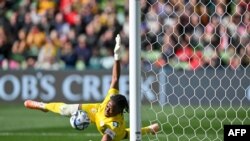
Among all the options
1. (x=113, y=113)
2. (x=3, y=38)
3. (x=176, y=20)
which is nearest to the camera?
(x=113, y=113)

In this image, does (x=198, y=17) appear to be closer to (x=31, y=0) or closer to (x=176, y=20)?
(x=176, y=20)

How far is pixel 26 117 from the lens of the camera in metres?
15.4

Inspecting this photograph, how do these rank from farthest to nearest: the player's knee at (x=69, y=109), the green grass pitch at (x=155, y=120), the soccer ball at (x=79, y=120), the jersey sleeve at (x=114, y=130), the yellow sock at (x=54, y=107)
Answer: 1. the green grass pitch at (x=155, y=120)
2. the yellow sock at (x=54, y=107)
3. the player's knee at (x=69, y=109)
4. the soccer ball at (x=79, y=120)
5. the jersey sleeve at (x=114, y=130)

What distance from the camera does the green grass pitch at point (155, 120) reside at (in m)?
12.8

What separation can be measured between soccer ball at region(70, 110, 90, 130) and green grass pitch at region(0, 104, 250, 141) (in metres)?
1.86

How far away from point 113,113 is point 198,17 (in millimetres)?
4865

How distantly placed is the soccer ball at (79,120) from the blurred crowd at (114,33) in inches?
149

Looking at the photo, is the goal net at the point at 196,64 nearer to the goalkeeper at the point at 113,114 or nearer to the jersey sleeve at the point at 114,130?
the goalkeeper at the point at 113,114

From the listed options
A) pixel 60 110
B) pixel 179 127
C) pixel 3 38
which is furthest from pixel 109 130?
pixel 3 38

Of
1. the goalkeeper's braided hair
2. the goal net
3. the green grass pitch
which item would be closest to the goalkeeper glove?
the goalkeeper's braided hair

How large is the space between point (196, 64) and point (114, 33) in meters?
2.68

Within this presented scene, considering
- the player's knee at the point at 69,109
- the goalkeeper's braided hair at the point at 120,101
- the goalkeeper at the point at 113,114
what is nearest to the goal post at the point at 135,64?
the goalkeeper at the point at 113,114

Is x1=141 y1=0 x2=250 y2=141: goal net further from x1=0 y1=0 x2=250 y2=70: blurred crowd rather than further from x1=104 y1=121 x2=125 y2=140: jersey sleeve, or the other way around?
x1=104 y1=121 x2=125 y2=140: jersey sleeve

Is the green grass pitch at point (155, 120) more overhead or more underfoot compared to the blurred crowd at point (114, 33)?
more underfoot
